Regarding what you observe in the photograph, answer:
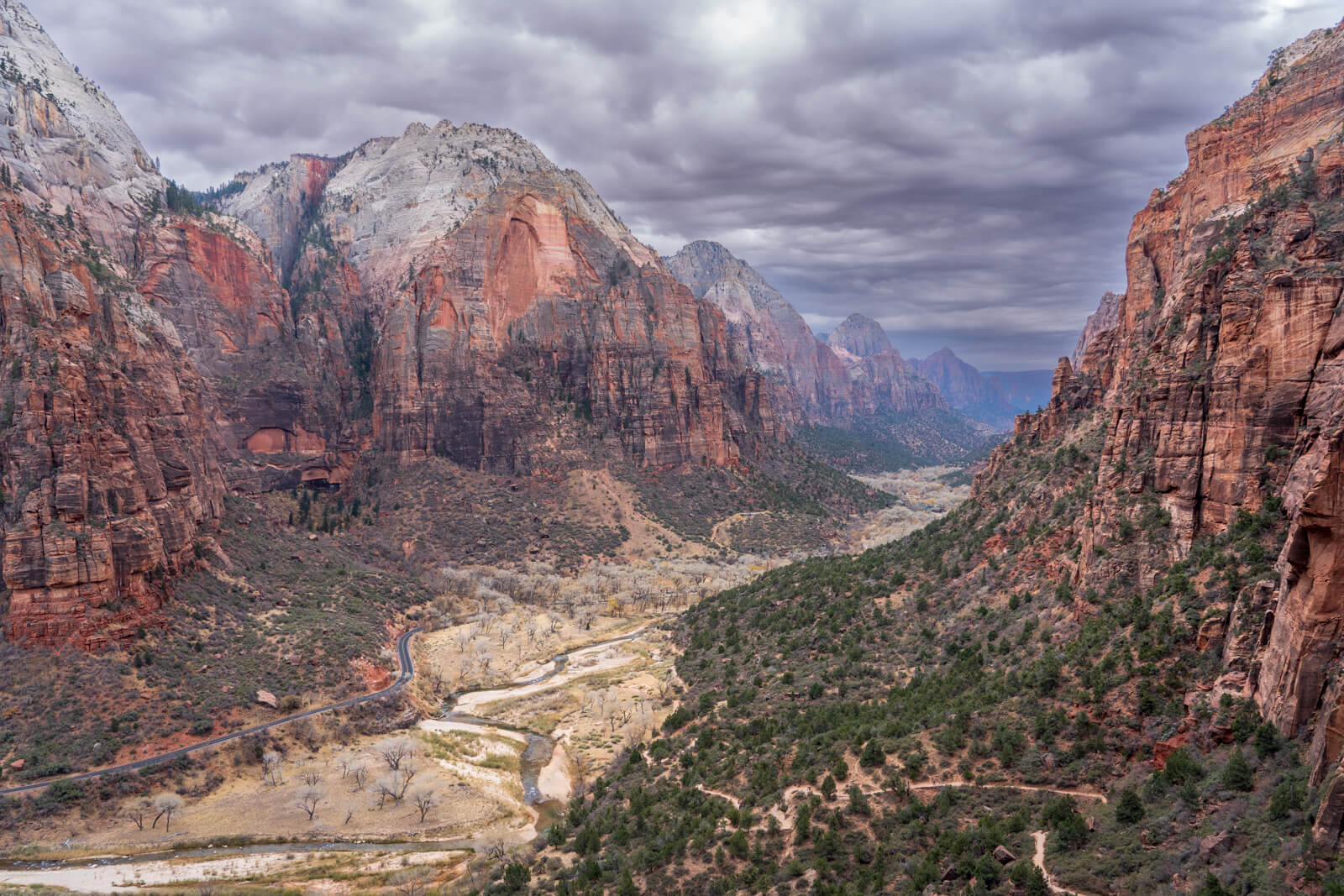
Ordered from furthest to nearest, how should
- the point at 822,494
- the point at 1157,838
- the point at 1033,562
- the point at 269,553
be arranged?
the point at 822,494 → the point at 269,553 → the point at 1033,562 → the point at 1157,838

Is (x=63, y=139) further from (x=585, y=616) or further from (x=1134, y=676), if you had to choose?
(x=1134, y=676)

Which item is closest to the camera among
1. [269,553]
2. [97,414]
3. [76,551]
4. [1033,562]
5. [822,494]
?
[1033,562]

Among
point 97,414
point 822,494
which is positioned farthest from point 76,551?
point 822,494

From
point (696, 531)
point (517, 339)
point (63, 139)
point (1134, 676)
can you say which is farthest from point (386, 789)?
point (63, 139)

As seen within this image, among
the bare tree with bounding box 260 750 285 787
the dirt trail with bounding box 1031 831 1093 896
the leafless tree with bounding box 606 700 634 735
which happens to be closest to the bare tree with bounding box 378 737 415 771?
the bare tree with bounding box 260 750 285 787

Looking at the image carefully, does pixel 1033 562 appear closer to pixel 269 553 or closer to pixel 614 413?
pixel 269 553

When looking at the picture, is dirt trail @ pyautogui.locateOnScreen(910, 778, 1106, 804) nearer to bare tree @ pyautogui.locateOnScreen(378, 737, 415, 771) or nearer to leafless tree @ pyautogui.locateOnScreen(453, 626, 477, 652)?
bare tree @ pyautogui.locateOnScreen(378, 737, 415, 771)
